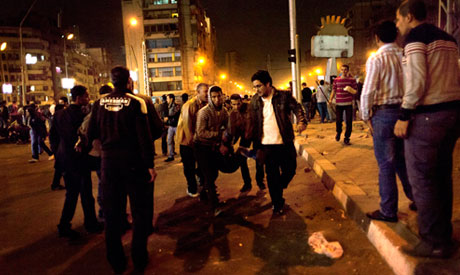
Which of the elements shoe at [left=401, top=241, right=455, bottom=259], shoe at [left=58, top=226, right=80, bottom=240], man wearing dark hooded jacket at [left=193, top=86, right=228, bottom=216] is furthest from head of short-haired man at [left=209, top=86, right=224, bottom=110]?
shoe at [left=401, top=241, right=455, bottom=259]

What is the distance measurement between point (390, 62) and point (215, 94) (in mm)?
2411

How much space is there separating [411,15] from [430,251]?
6.39 ft

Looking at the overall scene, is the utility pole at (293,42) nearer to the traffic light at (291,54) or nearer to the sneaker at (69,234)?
the traffic light at (291,54)

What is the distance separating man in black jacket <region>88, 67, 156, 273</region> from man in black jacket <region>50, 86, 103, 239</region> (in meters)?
1.32

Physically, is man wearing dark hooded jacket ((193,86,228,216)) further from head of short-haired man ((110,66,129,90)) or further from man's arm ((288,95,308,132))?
head of short-haired man ((110,66,129,90))

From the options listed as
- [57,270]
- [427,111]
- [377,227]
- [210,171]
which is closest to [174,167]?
[210,171]

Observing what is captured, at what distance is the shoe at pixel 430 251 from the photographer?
273 centimetres

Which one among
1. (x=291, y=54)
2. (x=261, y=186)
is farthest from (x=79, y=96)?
(x=291, y=54)

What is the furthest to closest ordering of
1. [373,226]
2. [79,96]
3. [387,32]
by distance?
[79,96], [373,226], [387,32]

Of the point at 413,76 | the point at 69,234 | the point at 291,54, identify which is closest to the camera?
the point at 413,76

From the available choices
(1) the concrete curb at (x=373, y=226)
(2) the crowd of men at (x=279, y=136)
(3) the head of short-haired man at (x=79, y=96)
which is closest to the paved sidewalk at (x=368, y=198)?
(1) the concrete curb at (x=373, y=226)

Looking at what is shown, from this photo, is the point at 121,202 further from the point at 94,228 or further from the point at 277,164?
the point at 277,164

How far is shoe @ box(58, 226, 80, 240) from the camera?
4344 mm

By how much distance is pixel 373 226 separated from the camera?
3627 millimetres
